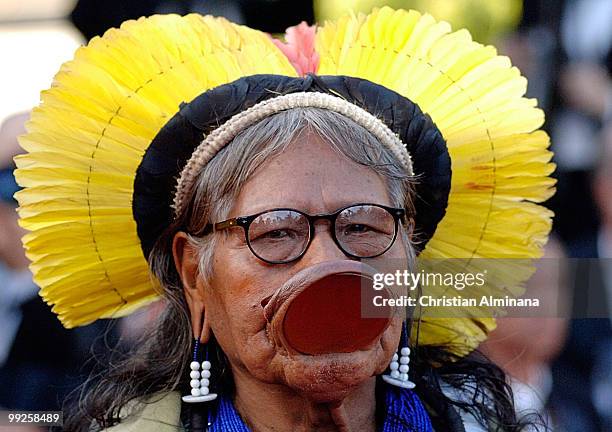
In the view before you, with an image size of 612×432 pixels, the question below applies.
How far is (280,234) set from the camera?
73.8 inches

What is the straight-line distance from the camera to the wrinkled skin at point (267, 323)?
180cm

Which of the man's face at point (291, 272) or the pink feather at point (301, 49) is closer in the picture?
the man's face at point (291, 272)

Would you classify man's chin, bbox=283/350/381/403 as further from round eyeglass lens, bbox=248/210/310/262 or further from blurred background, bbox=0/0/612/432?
blurred background, bbox=0/0/612/432

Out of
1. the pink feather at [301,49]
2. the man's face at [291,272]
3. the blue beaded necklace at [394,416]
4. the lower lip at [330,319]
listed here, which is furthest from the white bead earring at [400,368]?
the pink feather at [301,49]

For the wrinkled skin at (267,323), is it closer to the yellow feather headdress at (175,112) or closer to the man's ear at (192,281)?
the man's ear at (192,281)

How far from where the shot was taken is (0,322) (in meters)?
3.30

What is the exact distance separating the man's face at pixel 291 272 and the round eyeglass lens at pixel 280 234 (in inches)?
0.7

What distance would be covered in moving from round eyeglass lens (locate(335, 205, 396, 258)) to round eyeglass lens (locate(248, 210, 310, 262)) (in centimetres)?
7

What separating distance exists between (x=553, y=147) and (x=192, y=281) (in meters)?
1.80

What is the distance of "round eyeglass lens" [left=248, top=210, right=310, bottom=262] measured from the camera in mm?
1860

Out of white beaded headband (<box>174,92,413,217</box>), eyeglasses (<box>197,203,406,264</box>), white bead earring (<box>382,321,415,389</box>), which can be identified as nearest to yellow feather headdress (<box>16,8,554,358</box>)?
white beaded headband (<box>174,92,413,217</box>)

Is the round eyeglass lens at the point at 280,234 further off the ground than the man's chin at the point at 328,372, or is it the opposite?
the round eyeglass lens at the point at 280,234

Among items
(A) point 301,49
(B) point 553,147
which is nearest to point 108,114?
(A) point 301,49

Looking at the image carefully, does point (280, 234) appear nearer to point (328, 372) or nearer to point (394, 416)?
point (328, 372)
